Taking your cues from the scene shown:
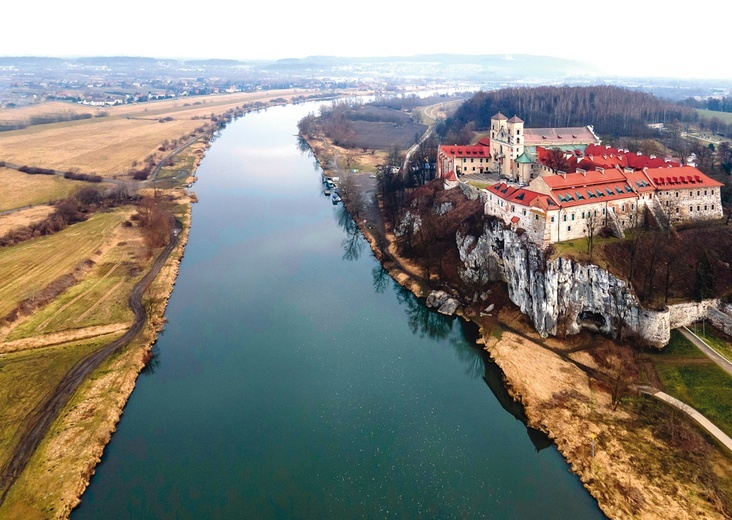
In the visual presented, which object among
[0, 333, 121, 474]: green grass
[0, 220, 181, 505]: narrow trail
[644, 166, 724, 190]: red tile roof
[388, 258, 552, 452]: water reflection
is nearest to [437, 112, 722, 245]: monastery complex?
[644, 166, 724, 190]: red tile roof

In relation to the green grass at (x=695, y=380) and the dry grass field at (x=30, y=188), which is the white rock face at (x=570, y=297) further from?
the dry grass field at (x=30, y=188)

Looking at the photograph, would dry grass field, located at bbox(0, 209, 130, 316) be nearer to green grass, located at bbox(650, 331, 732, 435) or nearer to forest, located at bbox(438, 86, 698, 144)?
green grass, located at bbox(650, 331, 732, 435)

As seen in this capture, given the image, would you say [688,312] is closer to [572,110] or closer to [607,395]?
[607,395]

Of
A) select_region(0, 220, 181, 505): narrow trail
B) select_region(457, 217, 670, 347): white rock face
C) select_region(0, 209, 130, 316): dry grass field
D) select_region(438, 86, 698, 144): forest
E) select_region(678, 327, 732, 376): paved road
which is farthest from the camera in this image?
select_region(438, 86, 698, 144): forest

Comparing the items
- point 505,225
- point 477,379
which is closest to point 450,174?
point 505,225

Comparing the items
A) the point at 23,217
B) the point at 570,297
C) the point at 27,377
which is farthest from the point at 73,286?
the point at 570,297

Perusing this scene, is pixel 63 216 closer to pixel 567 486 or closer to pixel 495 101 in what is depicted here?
pixel 567 486
